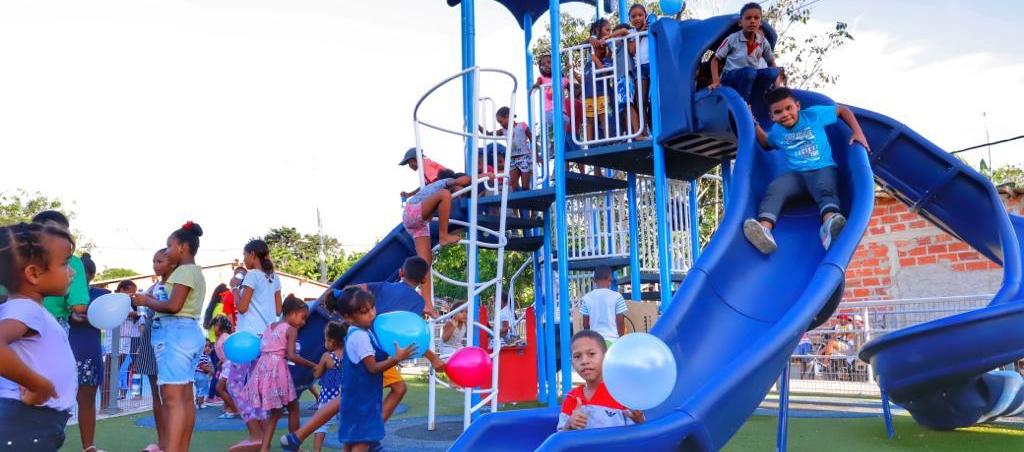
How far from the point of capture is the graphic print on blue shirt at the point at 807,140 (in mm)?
5828

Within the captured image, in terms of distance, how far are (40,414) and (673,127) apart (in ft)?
16.8

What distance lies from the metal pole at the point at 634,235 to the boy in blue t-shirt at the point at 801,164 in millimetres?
1953

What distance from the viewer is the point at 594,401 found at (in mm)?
3789

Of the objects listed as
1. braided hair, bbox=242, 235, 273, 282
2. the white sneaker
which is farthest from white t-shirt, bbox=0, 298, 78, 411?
the white sneaker

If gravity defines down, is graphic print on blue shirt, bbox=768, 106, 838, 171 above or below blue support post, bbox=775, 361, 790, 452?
above

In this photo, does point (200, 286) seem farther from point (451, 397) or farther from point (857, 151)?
point (451, 397)

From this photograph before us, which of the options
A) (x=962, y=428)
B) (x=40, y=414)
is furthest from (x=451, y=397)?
(x=40, y=414)

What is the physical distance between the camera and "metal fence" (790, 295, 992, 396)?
10.7 m

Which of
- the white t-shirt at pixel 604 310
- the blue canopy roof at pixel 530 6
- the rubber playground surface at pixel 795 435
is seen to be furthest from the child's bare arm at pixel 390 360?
the blue canopy roof at pixel 530 6

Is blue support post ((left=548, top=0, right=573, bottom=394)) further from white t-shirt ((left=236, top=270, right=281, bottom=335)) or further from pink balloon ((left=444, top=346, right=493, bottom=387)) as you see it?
pink balloon ((left=444, top=346, right=493, bottom=387))

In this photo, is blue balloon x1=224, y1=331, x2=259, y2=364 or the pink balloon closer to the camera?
the pink balloon

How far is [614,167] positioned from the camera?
785 cm

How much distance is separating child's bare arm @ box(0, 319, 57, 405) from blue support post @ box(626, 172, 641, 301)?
546 centimetres

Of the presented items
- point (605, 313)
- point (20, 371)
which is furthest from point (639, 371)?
point (605, 313)
